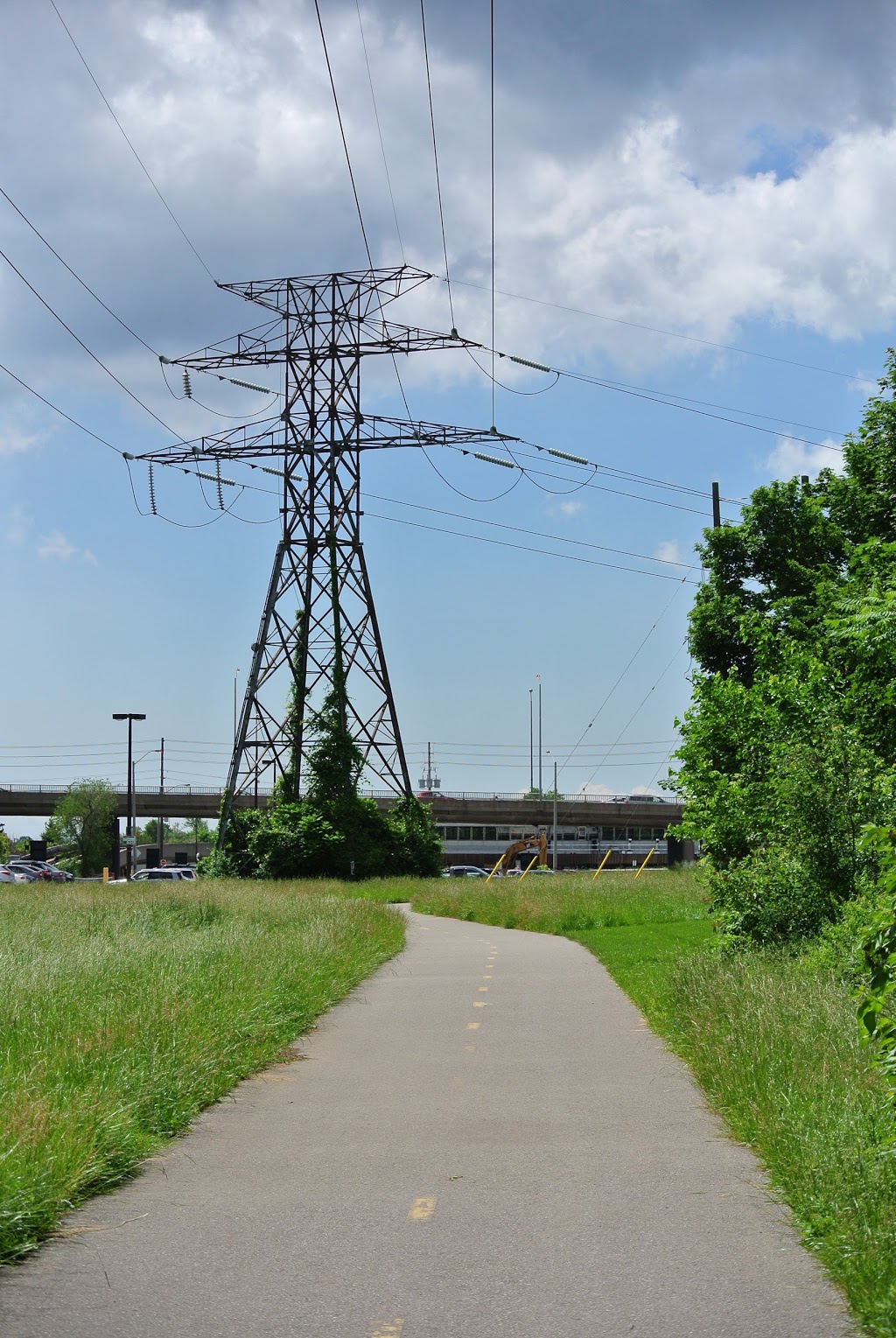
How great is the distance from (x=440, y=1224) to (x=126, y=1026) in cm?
446

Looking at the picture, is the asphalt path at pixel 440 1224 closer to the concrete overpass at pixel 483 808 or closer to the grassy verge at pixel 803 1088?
the grassy verge at pixel 803 1088

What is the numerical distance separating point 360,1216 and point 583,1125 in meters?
2.69

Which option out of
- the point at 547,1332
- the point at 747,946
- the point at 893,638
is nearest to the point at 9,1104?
the point at 547,1332

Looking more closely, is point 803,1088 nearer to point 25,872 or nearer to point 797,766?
point 797,766

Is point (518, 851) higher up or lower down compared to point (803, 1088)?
lower down

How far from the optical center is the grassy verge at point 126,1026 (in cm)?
680

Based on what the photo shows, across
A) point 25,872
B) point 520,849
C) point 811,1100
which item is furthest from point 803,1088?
→ point 25,872

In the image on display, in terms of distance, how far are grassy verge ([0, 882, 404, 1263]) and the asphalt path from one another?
233mm

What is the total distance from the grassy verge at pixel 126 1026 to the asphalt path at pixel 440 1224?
0.23 metres

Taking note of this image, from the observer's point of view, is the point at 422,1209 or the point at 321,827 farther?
the point at 321,827

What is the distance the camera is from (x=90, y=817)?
106250mm

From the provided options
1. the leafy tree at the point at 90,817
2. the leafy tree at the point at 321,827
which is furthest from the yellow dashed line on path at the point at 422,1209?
the leafy tree at the point at 90,817

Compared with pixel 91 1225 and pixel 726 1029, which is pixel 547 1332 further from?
pixel 726 1029

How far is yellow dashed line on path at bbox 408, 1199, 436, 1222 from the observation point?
6.45 m
